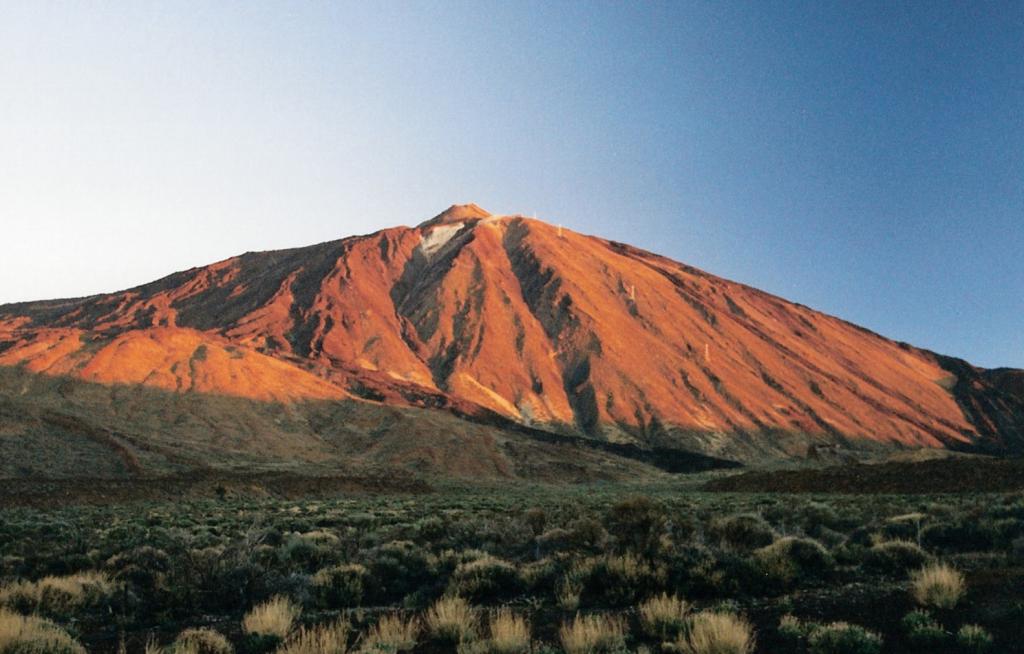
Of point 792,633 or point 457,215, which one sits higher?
point 457,215

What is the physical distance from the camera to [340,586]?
1177 cm

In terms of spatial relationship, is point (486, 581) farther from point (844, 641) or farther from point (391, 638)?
point (844, 641)

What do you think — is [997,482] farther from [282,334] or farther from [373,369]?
[282,334]

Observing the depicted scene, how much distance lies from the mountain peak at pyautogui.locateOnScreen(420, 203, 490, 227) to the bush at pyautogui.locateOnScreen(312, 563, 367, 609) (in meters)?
171

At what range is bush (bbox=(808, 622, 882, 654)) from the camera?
741 cm

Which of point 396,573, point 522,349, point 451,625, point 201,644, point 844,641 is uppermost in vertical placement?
point 522,349

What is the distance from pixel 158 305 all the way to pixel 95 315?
15.1 m

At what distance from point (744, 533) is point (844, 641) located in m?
8.92

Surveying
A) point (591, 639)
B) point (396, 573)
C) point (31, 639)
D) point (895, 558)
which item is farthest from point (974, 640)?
point (31, 639)

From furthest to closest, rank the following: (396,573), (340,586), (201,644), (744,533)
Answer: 1. (744,533)
2. (396,573)
3. (340,586)
4. (201,644)

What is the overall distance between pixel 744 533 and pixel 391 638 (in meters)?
10.2

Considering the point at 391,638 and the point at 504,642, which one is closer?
the point at 504,642

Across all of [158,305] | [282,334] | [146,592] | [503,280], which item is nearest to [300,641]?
[146,592]

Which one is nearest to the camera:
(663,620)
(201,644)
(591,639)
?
(591,639)
